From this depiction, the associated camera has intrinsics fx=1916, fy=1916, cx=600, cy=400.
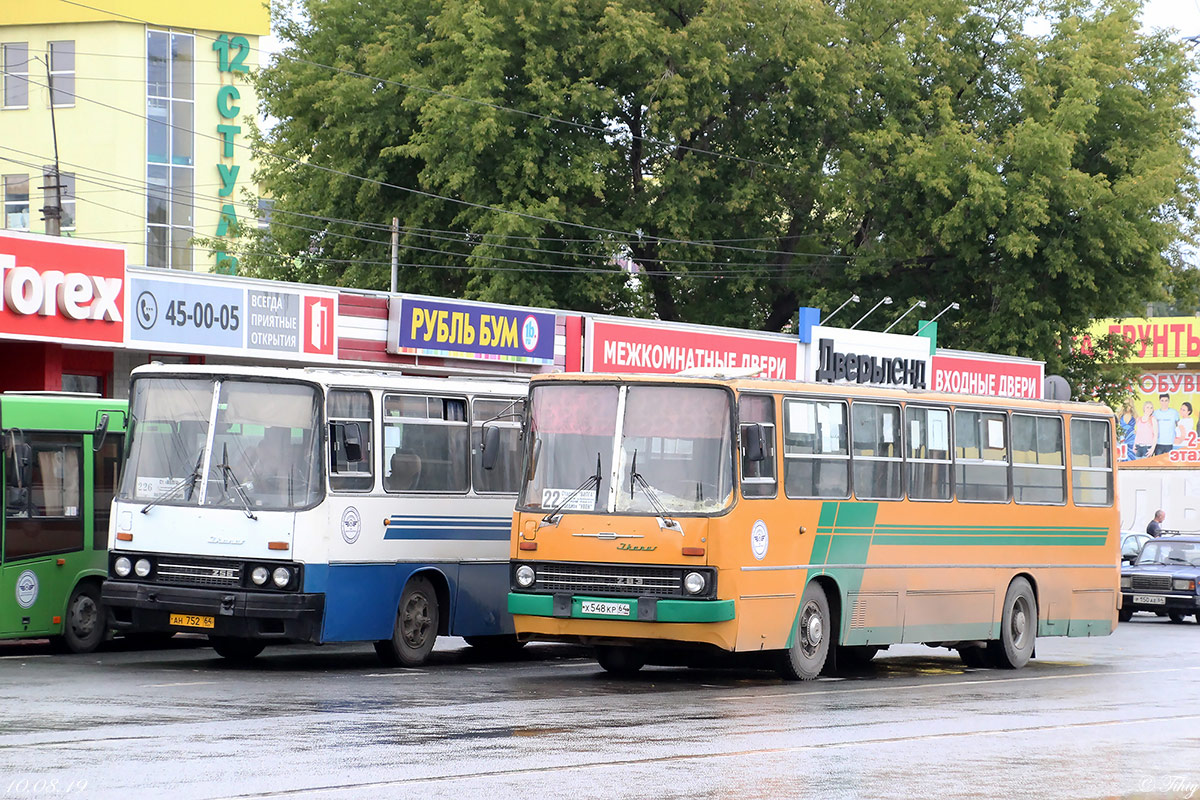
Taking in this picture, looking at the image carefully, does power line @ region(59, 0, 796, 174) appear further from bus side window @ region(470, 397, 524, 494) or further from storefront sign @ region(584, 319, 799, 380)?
bus side window @ region(470, 397, 524, 494)

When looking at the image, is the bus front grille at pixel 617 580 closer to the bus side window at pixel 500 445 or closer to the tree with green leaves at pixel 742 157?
the bus side window at pixel 500 445

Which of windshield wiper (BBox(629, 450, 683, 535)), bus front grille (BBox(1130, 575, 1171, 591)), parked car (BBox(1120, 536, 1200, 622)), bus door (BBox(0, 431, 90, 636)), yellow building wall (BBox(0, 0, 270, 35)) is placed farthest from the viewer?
yellow building wall (BBox(0, 0, 270, 35))

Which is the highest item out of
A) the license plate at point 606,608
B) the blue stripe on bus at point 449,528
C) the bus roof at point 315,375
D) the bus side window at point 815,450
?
the bus roof at point 315,375

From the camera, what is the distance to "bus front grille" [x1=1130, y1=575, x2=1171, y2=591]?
33219 mm

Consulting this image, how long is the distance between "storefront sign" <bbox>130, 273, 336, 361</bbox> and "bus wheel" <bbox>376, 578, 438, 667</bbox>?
967 cm

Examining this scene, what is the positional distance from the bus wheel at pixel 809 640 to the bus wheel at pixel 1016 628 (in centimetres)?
336

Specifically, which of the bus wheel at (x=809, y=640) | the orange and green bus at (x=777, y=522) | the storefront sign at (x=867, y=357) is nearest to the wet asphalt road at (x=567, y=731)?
the bus wheel at (x=809, y=640)

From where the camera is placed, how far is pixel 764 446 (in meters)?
17.6

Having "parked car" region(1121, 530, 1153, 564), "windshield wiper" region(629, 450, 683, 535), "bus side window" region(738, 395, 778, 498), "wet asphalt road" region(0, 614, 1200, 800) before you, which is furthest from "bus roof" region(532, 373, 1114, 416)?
"parked car" region(1121, 530, 1153, 564)

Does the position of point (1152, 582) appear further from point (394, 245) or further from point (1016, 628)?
point (394, 245)

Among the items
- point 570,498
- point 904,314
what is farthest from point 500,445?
point 904,314

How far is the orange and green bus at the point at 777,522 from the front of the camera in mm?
17078

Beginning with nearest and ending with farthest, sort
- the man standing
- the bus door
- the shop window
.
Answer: the bus door
the shop window
the man standing

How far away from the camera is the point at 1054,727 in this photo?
14.2m
